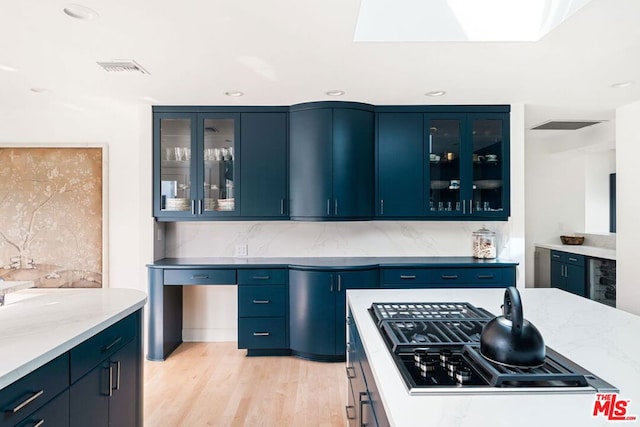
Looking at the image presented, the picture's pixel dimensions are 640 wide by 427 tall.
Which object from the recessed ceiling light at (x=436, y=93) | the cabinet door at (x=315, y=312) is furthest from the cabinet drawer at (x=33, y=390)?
the recessed ceiling light at (x=436, y=93)

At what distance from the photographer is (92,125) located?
4.02 meters

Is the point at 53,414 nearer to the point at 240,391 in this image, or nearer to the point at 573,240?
the point at 240,391

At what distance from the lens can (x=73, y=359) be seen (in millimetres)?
1536

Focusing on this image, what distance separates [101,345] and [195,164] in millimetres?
2306

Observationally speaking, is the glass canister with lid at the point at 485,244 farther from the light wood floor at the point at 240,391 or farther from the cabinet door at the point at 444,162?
the light wood floor at the point at 240,391

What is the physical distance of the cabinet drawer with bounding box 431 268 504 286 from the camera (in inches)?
143

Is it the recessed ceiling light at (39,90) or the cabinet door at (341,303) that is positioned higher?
the recessed ceiling light at (39,90)

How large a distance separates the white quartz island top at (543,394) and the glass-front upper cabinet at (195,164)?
2.18m

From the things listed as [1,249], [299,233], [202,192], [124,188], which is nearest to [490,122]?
[299,233]

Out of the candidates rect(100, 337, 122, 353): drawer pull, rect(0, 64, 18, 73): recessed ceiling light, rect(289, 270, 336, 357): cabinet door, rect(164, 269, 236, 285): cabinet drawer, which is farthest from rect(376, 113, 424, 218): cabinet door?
rect(0, 64, 18, 73): recessed ceiling light

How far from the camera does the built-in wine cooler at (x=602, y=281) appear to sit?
4617mm

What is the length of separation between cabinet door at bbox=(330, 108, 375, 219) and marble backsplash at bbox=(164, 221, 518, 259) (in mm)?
535

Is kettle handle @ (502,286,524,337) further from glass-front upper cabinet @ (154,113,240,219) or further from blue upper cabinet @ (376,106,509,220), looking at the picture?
glass-front upper cabinet @ (154,113,240,219)

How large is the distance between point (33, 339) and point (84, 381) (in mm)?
302
